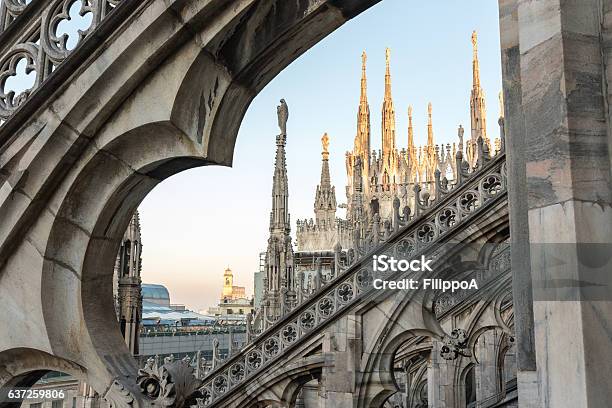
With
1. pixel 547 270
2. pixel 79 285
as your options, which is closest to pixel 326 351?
pixel 79 285

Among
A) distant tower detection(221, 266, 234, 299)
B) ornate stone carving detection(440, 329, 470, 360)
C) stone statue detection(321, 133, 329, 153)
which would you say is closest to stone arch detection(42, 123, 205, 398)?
ornate stone carving detection(440, 329, 470, 360)

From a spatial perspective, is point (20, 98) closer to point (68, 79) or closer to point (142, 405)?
point (68, 79)

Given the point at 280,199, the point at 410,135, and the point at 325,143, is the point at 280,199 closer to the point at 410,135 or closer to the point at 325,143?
the point at 325,143

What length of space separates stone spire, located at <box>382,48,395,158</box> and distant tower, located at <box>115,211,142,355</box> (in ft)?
84.5

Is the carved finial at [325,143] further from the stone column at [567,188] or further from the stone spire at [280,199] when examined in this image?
the stone column at [567,188]

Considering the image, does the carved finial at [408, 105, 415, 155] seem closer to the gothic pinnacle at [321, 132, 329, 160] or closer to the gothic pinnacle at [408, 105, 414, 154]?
the gothic pinnacle at [408, 105, 414, 154]

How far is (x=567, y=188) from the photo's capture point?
5.23ft

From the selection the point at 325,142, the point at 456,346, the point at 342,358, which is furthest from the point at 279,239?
the point at 325,142

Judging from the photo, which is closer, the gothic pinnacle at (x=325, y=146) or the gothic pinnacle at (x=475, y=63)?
the gothic pinnacle at (x=325, y=146)

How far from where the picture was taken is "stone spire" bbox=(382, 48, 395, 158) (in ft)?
111

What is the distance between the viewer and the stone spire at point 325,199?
3138 centimetres

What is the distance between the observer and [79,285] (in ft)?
10.0

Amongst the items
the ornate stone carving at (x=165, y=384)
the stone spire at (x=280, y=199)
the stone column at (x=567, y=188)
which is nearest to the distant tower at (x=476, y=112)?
the stone spire at (x=280, y=199)

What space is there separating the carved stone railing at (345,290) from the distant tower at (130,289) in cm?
131
